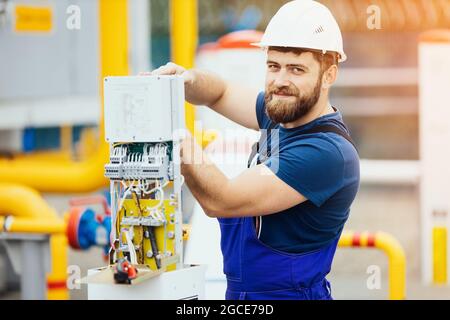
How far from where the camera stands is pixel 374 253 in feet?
27.6

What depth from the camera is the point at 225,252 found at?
3668 mm

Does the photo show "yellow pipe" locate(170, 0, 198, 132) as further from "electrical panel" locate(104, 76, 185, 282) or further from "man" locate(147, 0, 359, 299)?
"electrical panel" locate(104, 76, 185, 282)

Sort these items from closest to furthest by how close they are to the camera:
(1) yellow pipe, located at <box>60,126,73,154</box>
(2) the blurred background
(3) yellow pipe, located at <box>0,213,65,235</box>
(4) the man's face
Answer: (4) the man's face, (3) yellow pipe, located at <box>0,213,65,235</box>, (2) the blurred background, (1) yellow pipe, located at <box>60,126,73,154</box>

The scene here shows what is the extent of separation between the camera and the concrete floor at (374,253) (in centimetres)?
682

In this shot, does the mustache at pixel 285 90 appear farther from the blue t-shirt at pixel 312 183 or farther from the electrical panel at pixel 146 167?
the electrical panel at pixel 146 167

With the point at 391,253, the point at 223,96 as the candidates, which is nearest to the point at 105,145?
the point at 391,253

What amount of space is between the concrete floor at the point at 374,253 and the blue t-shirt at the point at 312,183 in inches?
118

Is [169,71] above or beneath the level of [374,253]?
above

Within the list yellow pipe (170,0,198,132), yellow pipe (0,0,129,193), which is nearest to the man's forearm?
yellow pipe (0,0,129,193)

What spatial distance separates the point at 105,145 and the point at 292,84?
150 inches

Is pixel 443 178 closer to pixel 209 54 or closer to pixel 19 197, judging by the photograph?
pixel 209 54

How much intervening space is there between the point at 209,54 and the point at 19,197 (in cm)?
185

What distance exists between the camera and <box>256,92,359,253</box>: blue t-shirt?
3412 millimetres

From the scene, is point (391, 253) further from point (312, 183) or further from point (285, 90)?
point (285, 90)
